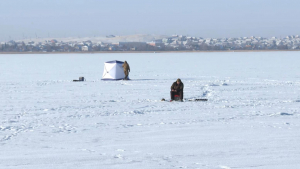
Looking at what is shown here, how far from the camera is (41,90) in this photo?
1992cm

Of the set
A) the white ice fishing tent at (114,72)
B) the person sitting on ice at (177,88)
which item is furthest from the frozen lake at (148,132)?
the white ice fishing tent at (114,72)

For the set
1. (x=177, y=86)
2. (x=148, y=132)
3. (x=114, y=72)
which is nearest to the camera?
(x=148, y=132)

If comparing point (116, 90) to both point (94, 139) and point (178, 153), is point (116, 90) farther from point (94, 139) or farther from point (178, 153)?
point (178, 153)

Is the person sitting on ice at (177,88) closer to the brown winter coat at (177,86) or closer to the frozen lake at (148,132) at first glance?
the brown winter coat at (177,86)

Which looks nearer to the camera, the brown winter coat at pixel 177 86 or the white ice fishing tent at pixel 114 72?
the brown winter coat at pixel 177 86

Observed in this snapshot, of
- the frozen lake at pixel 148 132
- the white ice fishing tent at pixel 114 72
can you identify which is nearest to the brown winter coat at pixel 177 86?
the frozen lake at pixel 148 132

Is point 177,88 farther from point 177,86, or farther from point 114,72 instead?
point 114,72

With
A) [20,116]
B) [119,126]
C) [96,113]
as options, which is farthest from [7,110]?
[119,126]

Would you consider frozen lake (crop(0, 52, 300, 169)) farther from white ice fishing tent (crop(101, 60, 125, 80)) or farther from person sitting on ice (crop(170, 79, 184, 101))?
white ice fishing tent (crop(101, 60, 125, 80))

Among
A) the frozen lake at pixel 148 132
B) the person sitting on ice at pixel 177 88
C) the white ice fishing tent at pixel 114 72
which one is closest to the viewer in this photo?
the frozen lake at pixel 148 132

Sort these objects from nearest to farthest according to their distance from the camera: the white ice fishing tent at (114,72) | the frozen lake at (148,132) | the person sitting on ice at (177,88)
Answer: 1. the frozen lake at (148,132)
2. the person sitting on ice at (177,88)
3. the white ice fishing tent at (114,72)

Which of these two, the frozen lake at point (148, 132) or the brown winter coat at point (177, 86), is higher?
the brown winter coat at point (177, 86)

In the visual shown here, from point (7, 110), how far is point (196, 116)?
16.8 ft

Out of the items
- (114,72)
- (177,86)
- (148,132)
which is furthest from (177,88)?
(114,72)
